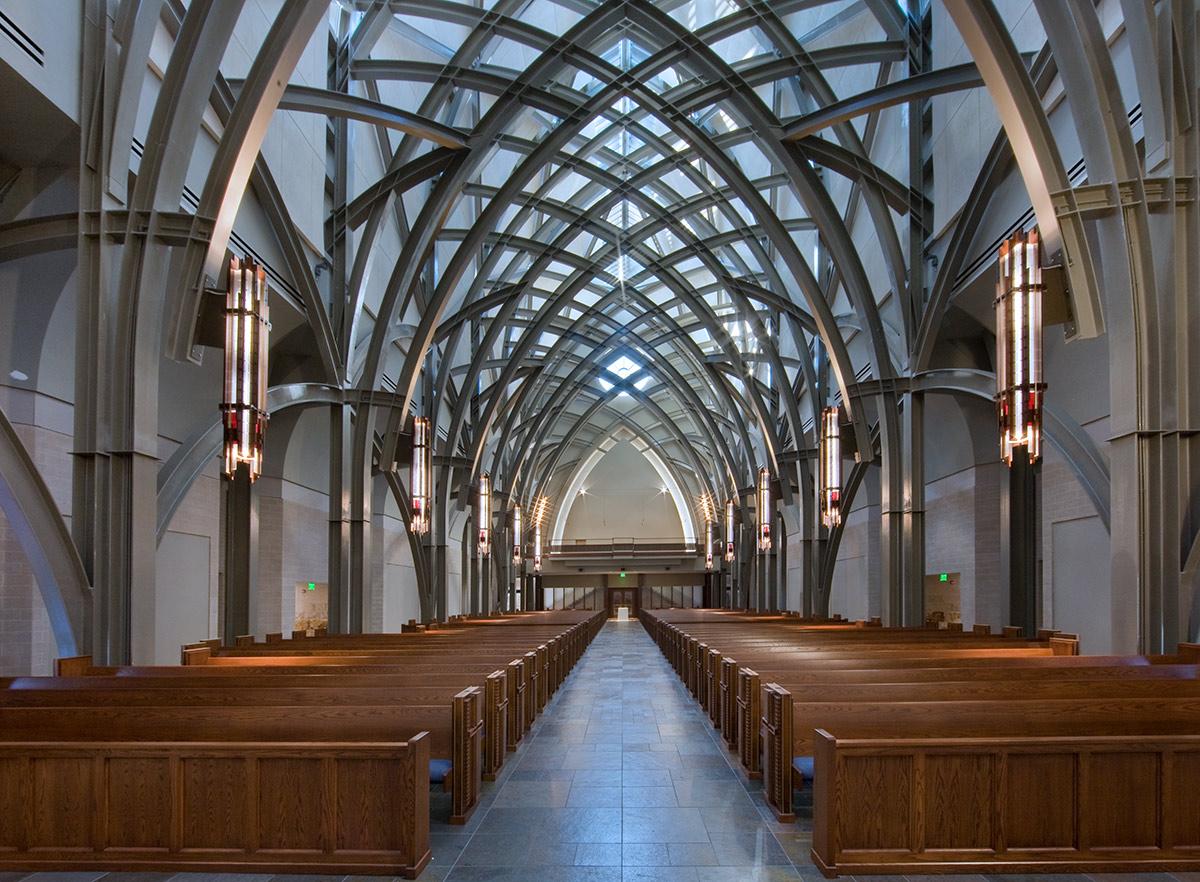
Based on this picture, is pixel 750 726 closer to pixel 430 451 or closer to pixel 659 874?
pixel 659 874

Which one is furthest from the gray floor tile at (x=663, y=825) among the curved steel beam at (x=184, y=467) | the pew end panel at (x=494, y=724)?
the curved steel beam at (x=184, y=467)

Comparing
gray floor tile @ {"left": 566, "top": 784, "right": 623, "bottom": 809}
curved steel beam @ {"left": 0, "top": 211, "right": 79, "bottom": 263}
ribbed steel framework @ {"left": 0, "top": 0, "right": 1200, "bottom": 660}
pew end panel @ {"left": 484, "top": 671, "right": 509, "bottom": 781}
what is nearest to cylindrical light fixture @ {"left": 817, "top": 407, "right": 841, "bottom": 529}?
ribbed steel framework @ {"left": 0, "top": 0, "right": 1200, "bottom": 660}

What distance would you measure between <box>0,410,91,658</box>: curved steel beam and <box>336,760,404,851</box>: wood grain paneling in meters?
5.53

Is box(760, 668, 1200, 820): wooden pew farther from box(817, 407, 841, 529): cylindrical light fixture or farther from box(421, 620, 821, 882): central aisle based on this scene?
box(817, 407, 841, 529): cylindrical light fixture

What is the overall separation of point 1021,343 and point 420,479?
1333 cm

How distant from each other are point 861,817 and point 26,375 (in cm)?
1094

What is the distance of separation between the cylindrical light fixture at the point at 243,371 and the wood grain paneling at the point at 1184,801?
30.6 ft

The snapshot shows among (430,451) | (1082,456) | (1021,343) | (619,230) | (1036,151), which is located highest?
(619,230)

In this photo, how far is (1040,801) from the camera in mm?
5750

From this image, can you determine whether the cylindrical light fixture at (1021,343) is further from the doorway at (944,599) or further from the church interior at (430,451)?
the doorway at (944,599)

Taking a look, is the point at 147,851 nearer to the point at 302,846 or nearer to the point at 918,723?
the point at 302,846

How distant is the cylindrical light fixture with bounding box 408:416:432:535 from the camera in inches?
779

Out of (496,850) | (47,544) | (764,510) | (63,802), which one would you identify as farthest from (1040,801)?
(764,510)

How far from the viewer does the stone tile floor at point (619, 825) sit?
5703 millimetres
